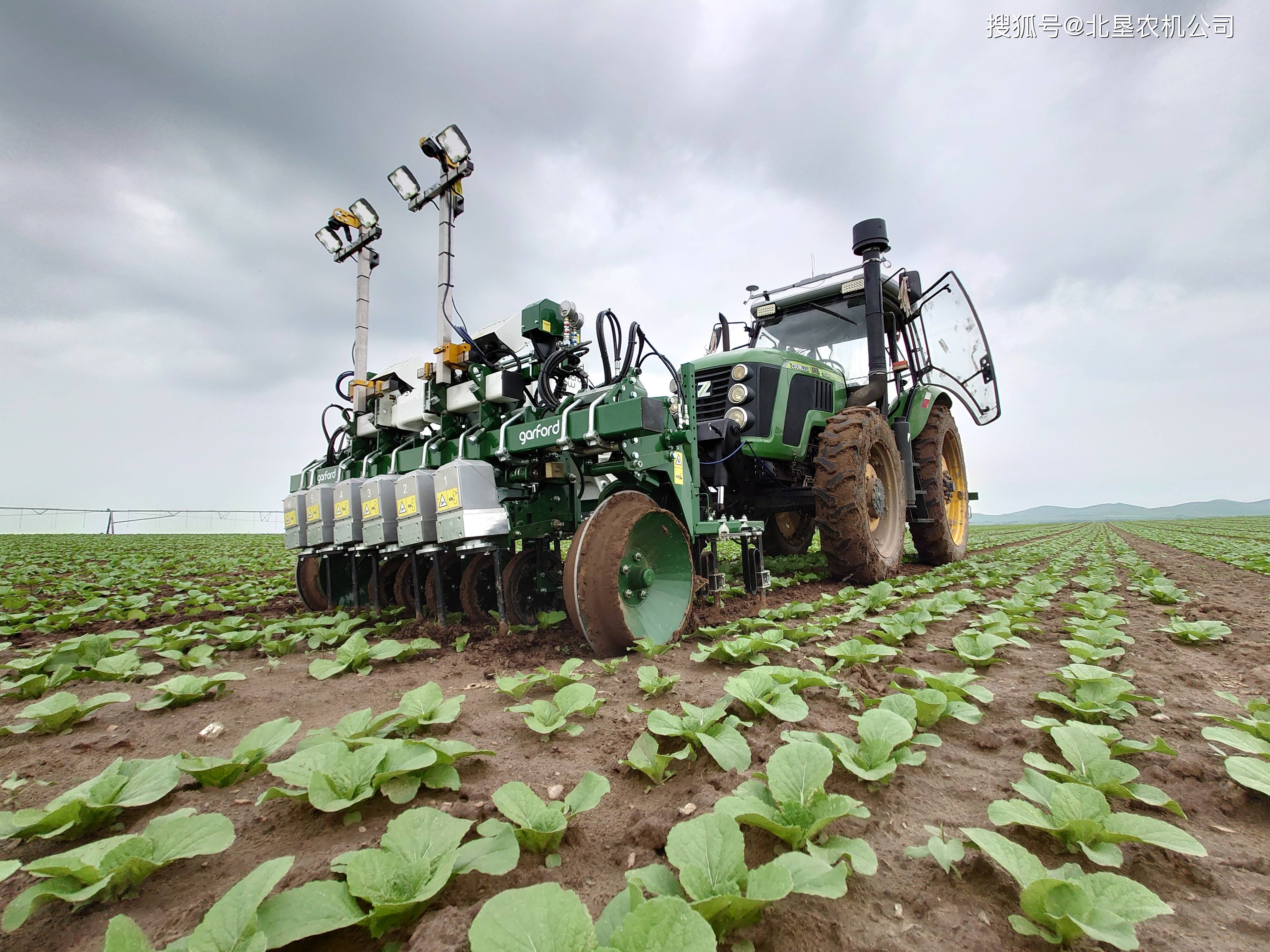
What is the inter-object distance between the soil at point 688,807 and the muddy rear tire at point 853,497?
92.0 inches

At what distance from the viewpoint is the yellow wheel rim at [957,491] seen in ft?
28.6

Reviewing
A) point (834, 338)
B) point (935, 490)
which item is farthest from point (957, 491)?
point (834, 338)

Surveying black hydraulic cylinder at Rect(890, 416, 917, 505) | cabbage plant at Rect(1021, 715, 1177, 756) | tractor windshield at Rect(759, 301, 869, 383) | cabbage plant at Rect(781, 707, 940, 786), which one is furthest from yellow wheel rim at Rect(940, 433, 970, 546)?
cabbage plant at Rect(781, 707, 940, 786)

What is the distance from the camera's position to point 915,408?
7465 millimetres

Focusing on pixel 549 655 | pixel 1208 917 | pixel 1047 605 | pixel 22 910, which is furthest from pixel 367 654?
pixel 1047 605

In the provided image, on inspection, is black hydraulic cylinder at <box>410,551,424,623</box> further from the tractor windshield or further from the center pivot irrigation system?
the tractor windshield

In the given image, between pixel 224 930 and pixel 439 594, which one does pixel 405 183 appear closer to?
pixel 439 594

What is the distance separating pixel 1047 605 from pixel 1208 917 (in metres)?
3.96

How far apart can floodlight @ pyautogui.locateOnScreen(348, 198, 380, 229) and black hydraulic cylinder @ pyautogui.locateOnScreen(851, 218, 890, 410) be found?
18.8ft

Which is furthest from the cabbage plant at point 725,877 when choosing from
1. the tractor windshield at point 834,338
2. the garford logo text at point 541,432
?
the tractor windshield at point 834,338

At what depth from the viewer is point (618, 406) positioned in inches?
140

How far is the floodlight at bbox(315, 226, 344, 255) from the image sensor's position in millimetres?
7895

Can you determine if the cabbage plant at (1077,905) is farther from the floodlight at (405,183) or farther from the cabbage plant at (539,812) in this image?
the floodlight at (405,183)

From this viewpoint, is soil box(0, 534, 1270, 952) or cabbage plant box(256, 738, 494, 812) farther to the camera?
cabbage plant box(256, 738, 494, 812)
